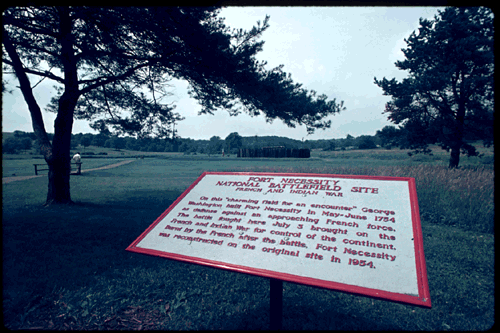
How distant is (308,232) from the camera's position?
2457 mm

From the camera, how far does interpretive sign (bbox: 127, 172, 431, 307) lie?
200 centimetres

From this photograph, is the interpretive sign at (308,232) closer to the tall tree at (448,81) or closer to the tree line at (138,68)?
the tree line at (138,68)

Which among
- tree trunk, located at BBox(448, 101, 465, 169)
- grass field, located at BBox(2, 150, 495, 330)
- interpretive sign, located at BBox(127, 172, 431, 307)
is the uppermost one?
tree trunk, located at BBox(448, 101, 465, 169)

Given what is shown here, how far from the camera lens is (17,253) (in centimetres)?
429

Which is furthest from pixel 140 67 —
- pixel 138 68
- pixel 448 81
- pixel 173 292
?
pixel 448 81

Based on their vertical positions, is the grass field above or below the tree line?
below

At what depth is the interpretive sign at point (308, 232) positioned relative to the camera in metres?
2.00

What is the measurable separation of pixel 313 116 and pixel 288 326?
22.7 ft

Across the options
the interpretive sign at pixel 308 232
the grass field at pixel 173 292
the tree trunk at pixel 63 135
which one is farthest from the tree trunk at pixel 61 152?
the interpretive sign at pixel 308 232

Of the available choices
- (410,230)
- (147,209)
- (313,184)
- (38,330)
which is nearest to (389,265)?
(410,230)

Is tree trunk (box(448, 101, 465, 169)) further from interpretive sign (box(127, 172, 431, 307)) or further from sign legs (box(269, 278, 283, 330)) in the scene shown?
sign legs (box(269, 278, 283, 330))

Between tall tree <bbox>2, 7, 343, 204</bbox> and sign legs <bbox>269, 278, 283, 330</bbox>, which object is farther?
tall tree <bbox>2, 7, 343, 204</bbox>

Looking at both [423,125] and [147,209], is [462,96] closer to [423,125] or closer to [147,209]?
[423,125]

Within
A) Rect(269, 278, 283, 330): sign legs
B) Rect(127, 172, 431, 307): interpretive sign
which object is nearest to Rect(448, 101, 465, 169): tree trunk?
Rect(127, 172, 431, 307): interpretive sign
